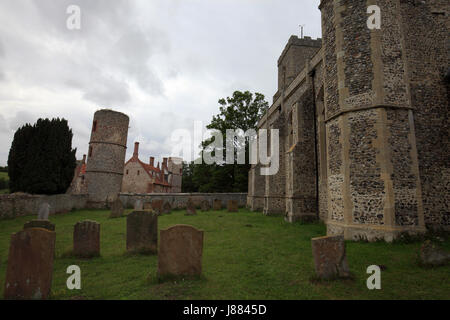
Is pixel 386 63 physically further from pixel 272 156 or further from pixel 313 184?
pixel 272 156

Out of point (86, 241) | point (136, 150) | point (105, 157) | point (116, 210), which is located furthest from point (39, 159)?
point (136, 150)

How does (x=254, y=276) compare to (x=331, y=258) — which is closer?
(x=331, y=258)

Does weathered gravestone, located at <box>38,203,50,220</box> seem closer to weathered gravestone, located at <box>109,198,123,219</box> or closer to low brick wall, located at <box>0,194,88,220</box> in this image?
weathered gravestone, located at <box>109,198,123,219</box>

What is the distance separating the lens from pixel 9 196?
41.2 feet

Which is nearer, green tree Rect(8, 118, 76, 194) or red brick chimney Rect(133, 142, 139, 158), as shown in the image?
green tree Rect(8, 118, 76, 194)

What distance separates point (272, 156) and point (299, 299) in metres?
13.7

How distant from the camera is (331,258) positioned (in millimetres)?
4176

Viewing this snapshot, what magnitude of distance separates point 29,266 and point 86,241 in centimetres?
224

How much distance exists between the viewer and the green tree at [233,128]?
27.2 meters

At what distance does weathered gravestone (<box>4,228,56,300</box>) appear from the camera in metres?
3.50

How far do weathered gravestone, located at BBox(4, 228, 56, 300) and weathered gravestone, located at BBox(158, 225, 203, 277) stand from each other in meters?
1.72
